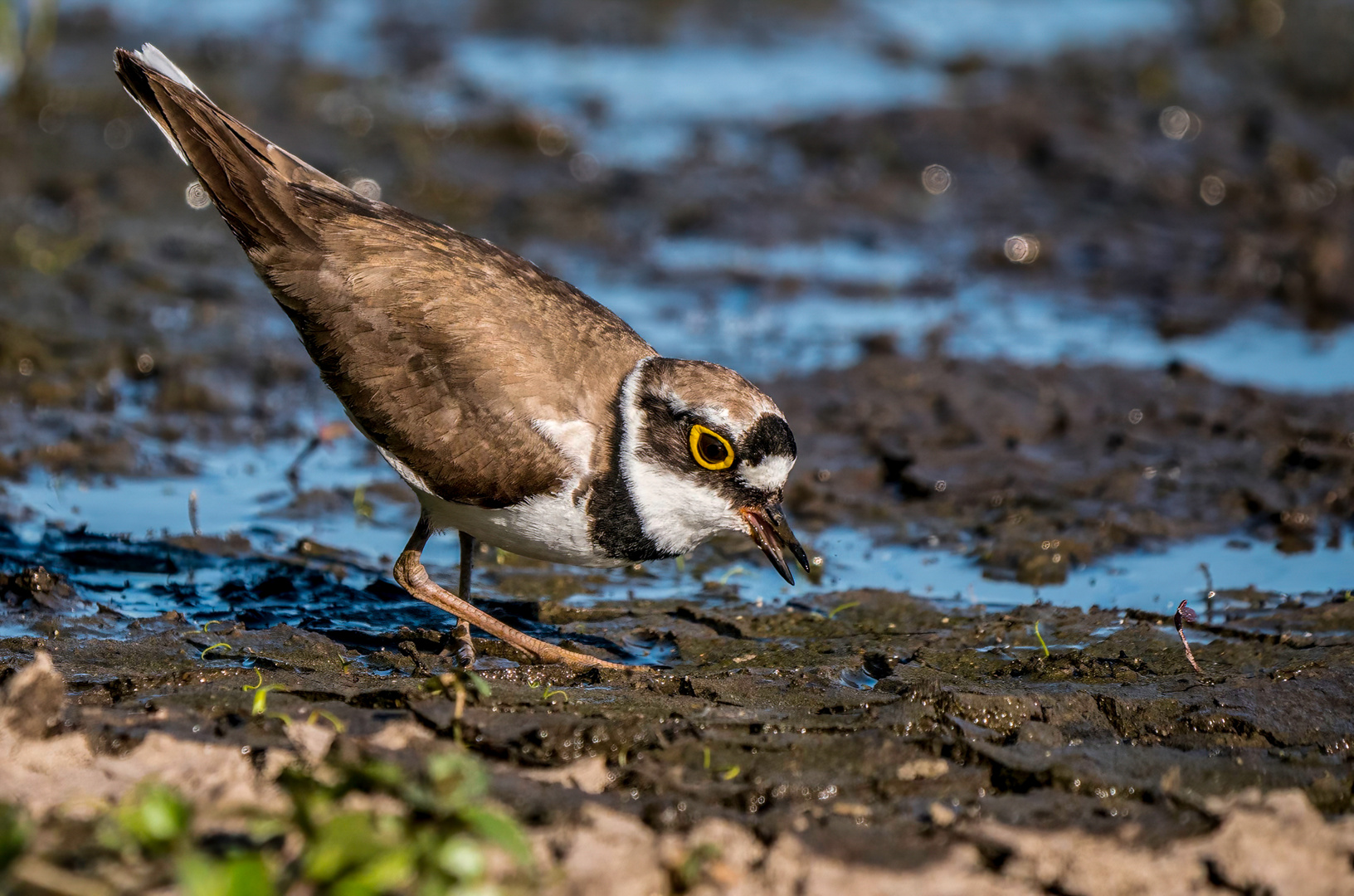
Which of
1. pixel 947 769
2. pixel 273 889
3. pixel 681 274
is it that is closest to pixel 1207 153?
pixel 681 274

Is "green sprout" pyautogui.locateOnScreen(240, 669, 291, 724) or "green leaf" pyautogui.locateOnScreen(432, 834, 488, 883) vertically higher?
"green sprout" pyautogui.locateOnScreen(240, 669, 291, 724)

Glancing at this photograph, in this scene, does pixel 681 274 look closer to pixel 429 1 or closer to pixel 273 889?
pixel 429 1

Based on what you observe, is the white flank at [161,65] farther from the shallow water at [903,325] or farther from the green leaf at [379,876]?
the green leaf at [379,876]

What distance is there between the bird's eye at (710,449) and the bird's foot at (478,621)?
95 centimetres

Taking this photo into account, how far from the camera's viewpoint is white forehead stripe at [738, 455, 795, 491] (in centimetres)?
592

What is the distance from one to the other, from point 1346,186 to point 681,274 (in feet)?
22.5

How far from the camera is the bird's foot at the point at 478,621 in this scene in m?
6.15

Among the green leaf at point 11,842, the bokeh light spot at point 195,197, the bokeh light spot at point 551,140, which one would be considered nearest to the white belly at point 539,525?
the green leaf at point 11,842

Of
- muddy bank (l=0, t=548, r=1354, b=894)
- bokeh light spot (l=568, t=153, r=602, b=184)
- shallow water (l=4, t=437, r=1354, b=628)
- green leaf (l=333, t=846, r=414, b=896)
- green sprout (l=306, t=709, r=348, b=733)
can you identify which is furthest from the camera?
bokeh light spot (l=568, t=153, r=602, b=184)

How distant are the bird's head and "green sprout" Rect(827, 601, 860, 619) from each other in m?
1.21

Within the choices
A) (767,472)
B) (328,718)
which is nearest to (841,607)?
(767,472)

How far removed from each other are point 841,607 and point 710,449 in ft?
5.08

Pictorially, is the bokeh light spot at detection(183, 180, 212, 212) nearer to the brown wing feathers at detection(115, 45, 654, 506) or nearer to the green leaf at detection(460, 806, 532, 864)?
the brown wing feathers at detection(115, 45, 654, 506)

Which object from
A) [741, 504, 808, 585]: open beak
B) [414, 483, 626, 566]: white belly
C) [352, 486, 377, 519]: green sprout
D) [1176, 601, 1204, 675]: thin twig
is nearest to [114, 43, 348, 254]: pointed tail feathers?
[414, 483, 626, 566]: white belly
